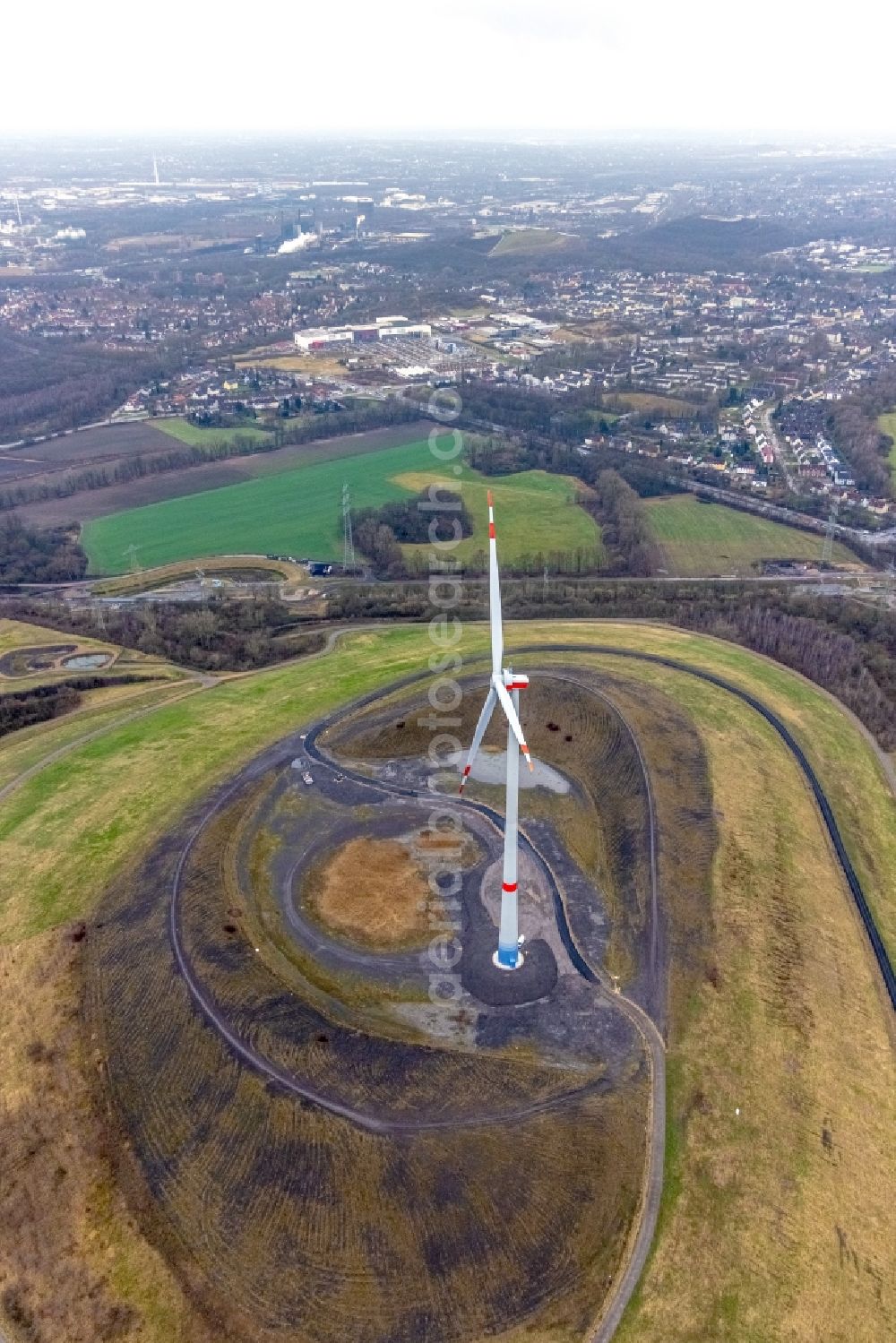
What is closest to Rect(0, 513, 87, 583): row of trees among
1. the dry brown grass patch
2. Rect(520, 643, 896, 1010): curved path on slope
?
Rect(520, 643, 896, 1010): curved path on slope

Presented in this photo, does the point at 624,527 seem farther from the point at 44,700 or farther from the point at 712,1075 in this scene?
the point at 712,1075

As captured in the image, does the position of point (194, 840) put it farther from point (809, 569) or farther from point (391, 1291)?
point (809, 569)

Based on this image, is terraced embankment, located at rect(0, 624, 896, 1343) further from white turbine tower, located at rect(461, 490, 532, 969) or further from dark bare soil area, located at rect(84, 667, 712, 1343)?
white turbine tower, located at rect(461, 490, 532, 969)

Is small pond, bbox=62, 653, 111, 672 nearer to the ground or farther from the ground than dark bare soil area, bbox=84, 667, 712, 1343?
nearer to the ground

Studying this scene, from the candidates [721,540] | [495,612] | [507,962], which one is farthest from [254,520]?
[495,612]

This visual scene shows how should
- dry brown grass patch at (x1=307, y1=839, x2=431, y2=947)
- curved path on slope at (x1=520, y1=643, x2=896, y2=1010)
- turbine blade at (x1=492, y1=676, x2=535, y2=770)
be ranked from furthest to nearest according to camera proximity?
curved path on slope at (x1=520, y1=643, x2=896, y2=1010), dry brown grass patch at (x1=307, y1=839, x2=431, y2=947), turbine blade at (x1=492, y1=676, x2=535, y2=770)

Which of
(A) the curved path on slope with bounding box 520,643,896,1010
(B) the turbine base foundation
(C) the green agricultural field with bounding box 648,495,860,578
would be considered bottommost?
(C) the green agricultural field with bounding box 648,495,860,578

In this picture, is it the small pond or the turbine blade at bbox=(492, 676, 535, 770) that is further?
the small pond

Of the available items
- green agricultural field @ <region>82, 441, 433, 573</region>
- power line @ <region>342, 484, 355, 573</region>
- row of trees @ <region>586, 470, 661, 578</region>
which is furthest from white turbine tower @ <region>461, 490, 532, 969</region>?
green agricultural field @ <region>82, 441, 433, 573</region>

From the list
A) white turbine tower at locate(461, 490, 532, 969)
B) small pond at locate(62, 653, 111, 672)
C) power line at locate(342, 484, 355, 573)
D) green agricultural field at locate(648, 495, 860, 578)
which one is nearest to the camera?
white turbine tower at locate(461, 490, 532, 969)
